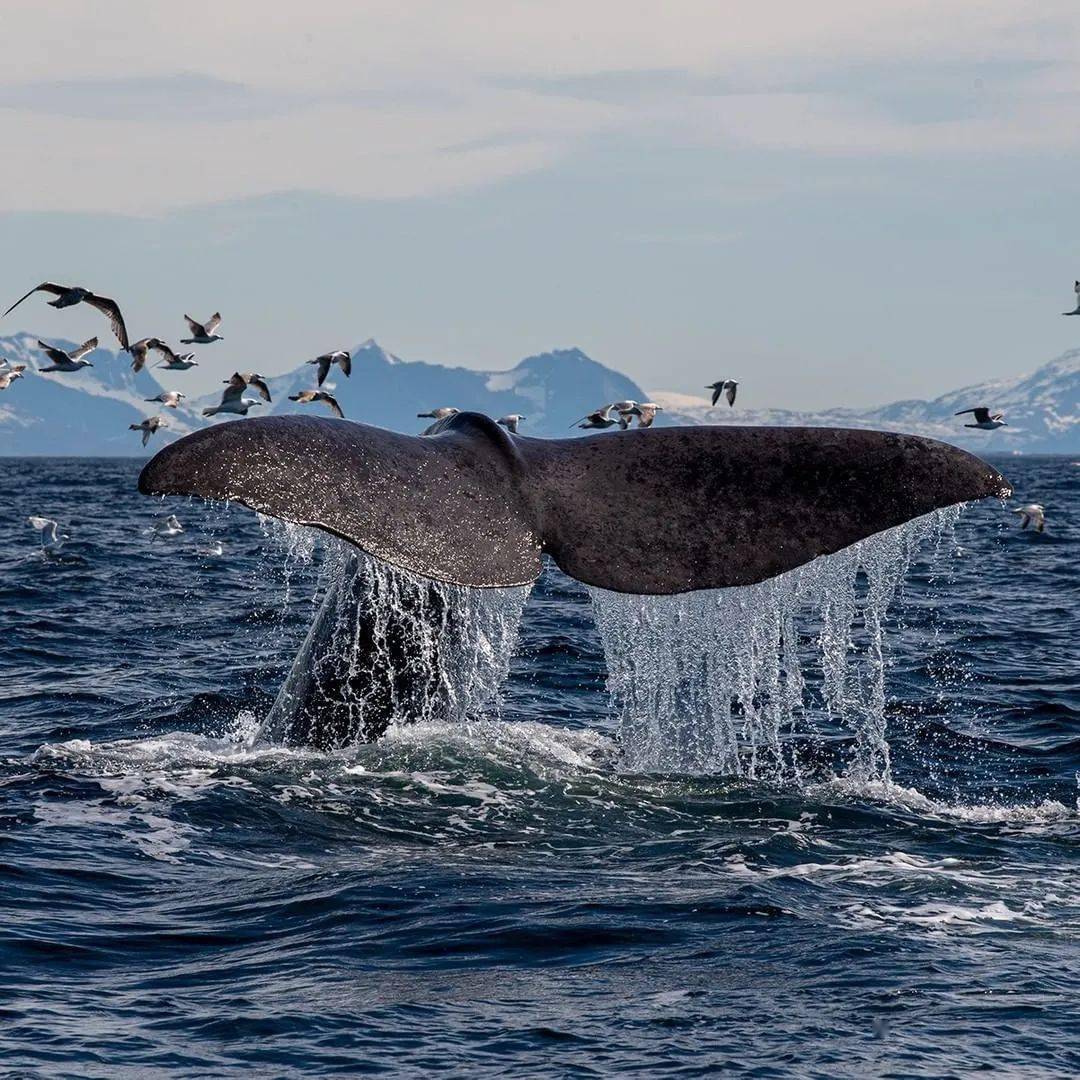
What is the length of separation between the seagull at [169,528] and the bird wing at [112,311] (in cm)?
599

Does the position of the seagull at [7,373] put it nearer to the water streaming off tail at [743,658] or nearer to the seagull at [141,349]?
the seagull at [141,349]

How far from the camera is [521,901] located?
734cm

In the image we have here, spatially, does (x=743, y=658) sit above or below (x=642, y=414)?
below

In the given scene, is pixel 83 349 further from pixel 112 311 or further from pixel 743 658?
pixel 743 658

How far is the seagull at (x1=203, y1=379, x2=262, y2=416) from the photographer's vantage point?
30.4 m

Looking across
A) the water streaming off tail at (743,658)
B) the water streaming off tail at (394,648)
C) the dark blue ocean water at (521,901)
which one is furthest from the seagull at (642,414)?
the water streaming off tail at (394,648)

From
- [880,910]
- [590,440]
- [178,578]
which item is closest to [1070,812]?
[880,910]

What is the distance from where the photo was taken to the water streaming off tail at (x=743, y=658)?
7.82m

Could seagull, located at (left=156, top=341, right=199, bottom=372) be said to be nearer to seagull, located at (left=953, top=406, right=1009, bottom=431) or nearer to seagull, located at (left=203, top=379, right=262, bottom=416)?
seagull, located at (left=203, top=379, right=262, bottom=416)

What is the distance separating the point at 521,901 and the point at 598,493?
1.73 metres

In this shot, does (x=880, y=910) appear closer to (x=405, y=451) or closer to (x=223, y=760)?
(x=405, y=451)

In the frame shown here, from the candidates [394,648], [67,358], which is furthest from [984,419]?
[394,648]

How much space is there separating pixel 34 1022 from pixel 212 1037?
62cm

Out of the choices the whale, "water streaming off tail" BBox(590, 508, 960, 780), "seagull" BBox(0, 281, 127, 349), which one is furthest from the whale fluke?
"seagull" BBox(0, 281, 127, 349)
